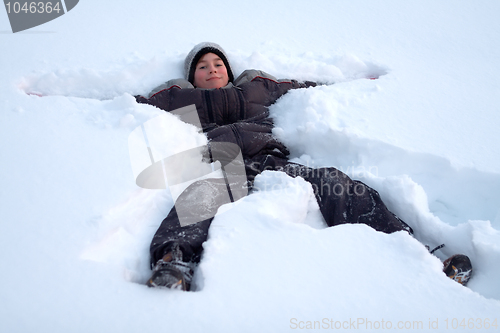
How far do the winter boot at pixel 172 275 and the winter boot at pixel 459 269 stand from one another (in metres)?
0.77

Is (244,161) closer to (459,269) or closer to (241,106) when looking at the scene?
(241,106)

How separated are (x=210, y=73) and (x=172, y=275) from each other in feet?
4.85

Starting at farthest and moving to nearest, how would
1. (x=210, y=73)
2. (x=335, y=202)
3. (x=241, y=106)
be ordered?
(x=210, y=73) < (x=241, y=106) < (x=335, y=202)

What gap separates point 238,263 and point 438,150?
1.08m

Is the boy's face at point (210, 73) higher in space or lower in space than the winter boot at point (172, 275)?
higher

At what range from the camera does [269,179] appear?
1309 millimetres

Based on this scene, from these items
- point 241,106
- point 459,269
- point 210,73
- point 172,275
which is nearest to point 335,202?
point 459,269

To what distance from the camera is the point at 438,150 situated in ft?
4.88

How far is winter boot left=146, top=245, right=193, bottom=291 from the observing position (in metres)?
0.86
